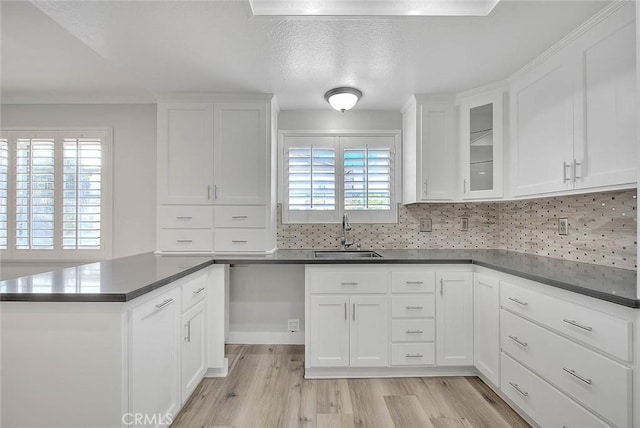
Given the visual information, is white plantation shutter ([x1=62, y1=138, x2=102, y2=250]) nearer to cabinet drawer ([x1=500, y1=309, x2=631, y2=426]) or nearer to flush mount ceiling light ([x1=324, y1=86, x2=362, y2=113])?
flush mount ceiling light ([x1=324, y1=86, x2=362, y2=113])

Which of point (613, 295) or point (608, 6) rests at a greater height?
point (608, 6)

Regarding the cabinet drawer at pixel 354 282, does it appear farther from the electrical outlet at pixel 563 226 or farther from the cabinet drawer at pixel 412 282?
the electrical outlet at pixel 563 226

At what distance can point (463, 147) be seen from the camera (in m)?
2.69

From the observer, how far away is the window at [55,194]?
295cm

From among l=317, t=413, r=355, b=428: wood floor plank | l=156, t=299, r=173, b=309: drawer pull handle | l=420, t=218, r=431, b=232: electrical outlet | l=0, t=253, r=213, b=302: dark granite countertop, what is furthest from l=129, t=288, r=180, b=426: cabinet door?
l=420, t=218, r=431, b=232: electrical outlet

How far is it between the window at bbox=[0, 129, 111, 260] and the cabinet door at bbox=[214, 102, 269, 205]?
1.26m

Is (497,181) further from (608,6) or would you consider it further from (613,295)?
(613,295)

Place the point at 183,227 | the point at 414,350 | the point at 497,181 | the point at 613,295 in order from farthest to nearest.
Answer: the point at 183,227
the point at 497,181
the point at 414,350
the point at 613,295

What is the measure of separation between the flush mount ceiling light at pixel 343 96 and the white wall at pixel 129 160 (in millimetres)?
1818

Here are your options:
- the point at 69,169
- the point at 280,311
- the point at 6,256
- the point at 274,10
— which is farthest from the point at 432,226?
the point at 6,256

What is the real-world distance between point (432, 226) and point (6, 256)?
413 centimetres

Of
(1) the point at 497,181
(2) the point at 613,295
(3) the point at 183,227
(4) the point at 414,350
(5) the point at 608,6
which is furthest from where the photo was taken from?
(3) the point at 183,227

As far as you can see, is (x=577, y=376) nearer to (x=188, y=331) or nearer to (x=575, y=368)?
(x=575, y=368)

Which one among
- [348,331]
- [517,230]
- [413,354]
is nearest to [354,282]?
[348,331]
